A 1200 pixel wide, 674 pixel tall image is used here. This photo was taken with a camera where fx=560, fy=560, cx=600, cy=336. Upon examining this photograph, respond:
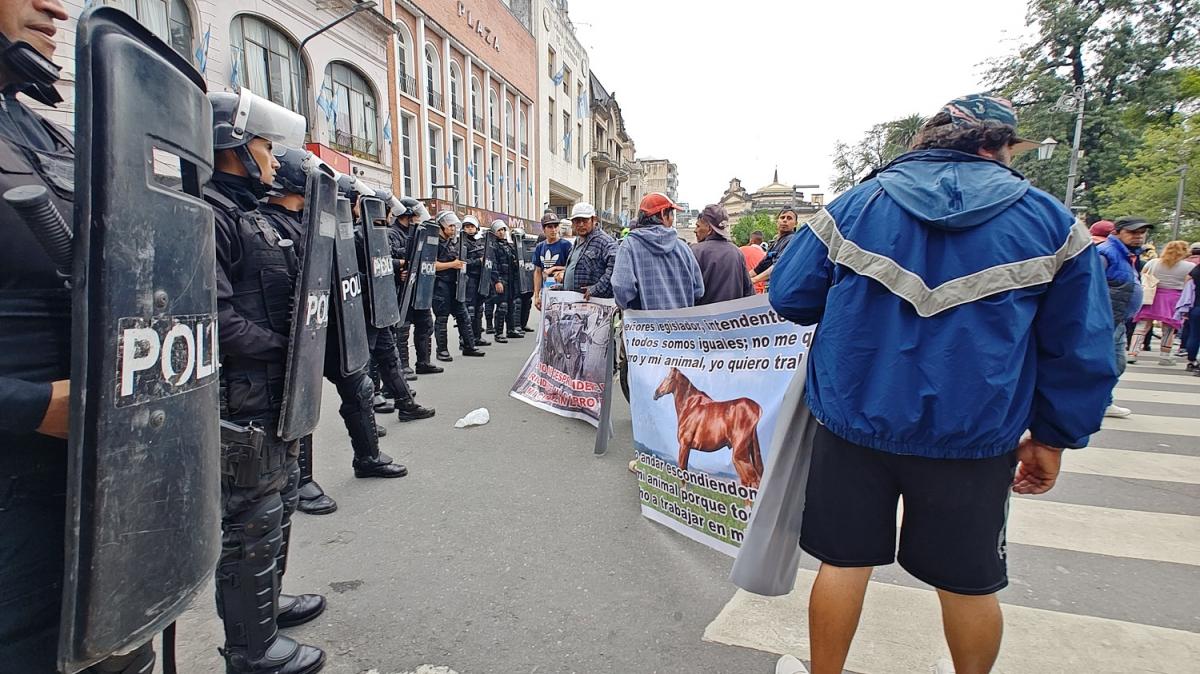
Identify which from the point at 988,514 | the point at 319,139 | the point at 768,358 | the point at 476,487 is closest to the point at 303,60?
the point at 319,139

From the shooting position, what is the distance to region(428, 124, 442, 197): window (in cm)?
2531

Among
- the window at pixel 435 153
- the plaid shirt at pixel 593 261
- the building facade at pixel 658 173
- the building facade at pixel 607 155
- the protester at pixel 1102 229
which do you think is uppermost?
the building facade at pixel 658 173

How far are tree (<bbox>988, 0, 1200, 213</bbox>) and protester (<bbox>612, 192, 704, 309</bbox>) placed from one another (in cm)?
2740

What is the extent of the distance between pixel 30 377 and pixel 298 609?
1683mm

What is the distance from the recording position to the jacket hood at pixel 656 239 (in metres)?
3.91

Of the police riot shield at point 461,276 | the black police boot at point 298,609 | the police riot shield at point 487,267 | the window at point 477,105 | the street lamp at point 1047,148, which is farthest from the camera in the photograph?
the window at point 477,105

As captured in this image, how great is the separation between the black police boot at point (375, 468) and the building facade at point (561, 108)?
3421 centimetres

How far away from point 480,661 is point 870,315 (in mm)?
1822

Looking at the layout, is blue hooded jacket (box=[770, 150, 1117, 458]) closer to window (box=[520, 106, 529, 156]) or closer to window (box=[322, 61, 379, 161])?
window (box=[322, 61, 379, 161])

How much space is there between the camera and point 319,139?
1741 centimetres

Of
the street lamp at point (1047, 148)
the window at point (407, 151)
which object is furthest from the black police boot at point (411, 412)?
the window at point (407, 151)

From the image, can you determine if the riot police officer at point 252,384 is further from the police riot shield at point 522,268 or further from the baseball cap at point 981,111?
the police riot shield at point 522,268

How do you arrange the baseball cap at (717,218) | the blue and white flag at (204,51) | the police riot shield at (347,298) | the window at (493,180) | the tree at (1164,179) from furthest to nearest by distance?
the window at (493,180)
the tree at (1164,179)
the blue and white flag at (204,51)
the baseball cap at (717,218)
the police riot shield at (347,298)

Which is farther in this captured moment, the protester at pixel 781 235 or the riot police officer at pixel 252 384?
the protester at pixel 781 235
